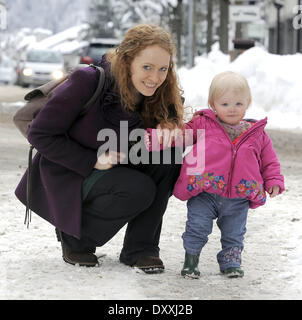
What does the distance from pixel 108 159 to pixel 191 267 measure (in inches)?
28.8

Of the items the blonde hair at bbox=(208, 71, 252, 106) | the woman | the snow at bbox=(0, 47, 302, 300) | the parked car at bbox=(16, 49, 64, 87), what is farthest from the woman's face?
the parked car at bbox=(16, 49, 64, 87)

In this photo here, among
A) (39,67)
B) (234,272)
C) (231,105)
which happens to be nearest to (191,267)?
(234,272)

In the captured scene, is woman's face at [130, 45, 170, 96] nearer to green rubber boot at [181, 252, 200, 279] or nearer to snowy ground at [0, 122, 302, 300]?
green rubber boot at [181, 252, 200, 279]

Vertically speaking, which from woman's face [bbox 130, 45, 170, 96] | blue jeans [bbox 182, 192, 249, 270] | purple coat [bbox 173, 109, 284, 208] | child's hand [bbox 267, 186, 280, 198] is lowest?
blue jeans [bbox 182, 192, 249, 270]

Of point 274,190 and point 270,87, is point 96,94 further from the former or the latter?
point 270,87

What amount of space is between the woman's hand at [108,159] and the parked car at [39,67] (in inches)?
950

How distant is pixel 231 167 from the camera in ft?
14.6

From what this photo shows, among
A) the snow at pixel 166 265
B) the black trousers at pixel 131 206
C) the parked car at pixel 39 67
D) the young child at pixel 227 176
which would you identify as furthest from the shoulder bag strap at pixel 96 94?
the parked car at pixel 39 67

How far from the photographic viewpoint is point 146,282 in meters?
4.44

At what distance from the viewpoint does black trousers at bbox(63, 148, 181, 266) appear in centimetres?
452

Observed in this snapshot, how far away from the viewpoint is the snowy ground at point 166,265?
13.8 ft

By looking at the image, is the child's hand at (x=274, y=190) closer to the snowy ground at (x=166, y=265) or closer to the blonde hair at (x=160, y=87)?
the snowy ground at (x=166, y=265)

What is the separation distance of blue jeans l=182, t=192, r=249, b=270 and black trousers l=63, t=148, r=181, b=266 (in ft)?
0.65
